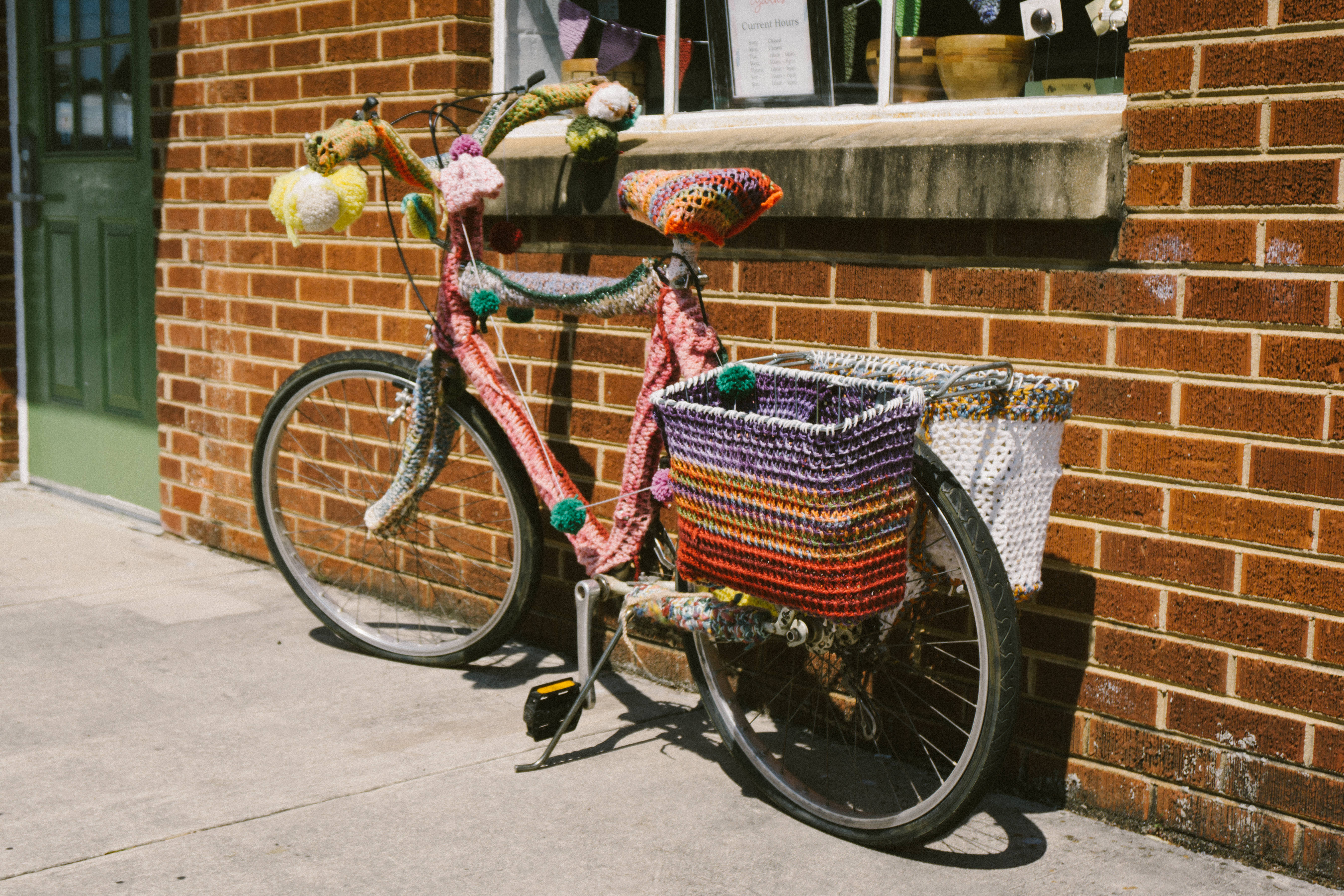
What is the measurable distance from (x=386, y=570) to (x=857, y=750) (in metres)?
1.86

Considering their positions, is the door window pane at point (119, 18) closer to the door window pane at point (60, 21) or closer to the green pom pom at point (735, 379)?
the door window pane at point (60, 21)

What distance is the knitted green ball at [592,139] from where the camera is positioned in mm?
3729

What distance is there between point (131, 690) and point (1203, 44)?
9.98 feet

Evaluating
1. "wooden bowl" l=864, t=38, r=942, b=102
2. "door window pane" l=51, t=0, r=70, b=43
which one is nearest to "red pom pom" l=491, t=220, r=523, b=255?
"wooden bowl" l=864, t=38, r=942, b=102

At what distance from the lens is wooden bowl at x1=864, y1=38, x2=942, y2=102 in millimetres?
3344

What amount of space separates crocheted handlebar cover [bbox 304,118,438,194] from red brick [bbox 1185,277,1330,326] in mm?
1873

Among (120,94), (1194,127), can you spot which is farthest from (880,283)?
(120,94)

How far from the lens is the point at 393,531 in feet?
13.0

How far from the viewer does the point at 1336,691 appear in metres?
2.71

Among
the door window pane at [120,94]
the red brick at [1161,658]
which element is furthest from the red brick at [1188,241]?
the door window pane at [120,94]

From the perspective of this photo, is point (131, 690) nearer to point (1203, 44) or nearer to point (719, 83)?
point (719, 83)

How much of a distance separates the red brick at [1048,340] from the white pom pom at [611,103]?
3.85ft

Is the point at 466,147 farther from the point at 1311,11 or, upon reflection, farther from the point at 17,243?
the point at 17,243

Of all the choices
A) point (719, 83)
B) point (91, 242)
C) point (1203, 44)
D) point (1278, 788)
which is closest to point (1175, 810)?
point (1278, 788)
